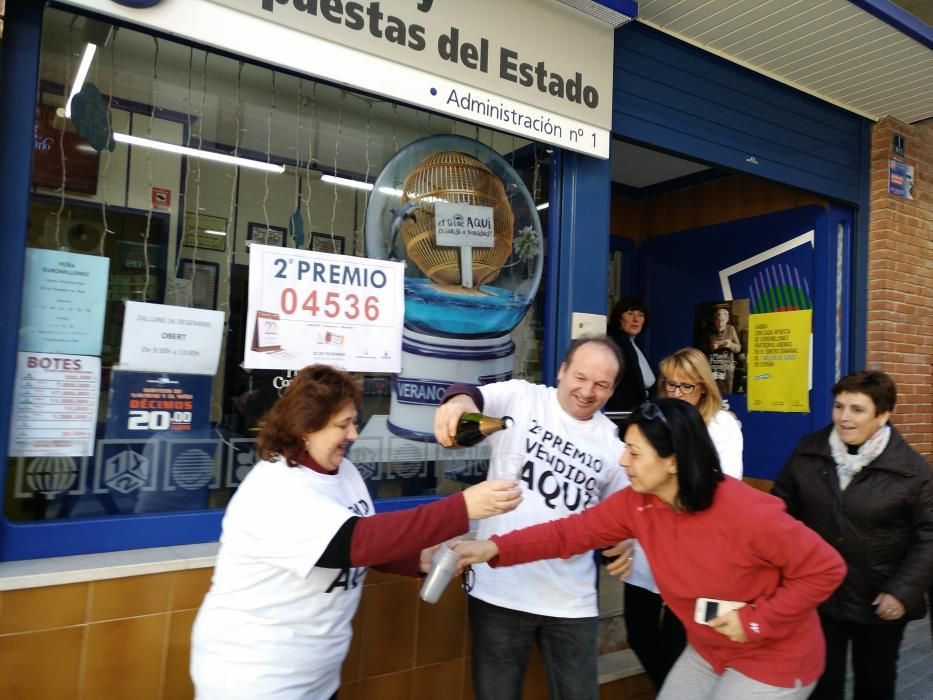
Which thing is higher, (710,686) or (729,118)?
(729,118)

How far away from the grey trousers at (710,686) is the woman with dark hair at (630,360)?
2.52 m

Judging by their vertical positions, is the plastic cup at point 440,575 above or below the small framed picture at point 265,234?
below

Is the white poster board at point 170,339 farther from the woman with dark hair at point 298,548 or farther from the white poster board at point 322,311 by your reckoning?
the woman with dark hair at point 298,548

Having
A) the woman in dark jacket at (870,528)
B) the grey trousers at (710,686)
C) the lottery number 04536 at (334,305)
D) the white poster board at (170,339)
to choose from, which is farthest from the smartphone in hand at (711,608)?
the white poster board at (170,339)

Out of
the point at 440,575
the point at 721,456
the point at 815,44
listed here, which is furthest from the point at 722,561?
the point at 815,44

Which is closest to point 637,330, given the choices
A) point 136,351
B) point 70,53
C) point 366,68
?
point 366,68

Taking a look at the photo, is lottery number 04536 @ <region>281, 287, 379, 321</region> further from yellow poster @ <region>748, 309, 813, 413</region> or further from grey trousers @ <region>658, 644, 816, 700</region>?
yellow poster @ <region>748, 309, 813, 413</region>

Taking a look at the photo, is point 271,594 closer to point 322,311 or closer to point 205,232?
point 322,311

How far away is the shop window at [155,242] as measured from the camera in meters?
2.35

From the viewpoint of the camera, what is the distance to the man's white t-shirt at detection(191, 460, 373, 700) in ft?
5.38

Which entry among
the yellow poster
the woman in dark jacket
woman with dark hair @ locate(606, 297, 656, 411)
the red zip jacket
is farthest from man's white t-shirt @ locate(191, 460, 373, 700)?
the yellow poster

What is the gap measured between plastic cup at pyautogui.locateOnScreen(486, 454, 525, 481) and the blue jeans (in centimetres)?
48

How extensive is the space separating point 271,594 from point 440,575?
46 centimetres

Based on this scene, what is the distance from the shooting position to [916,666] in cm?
400
